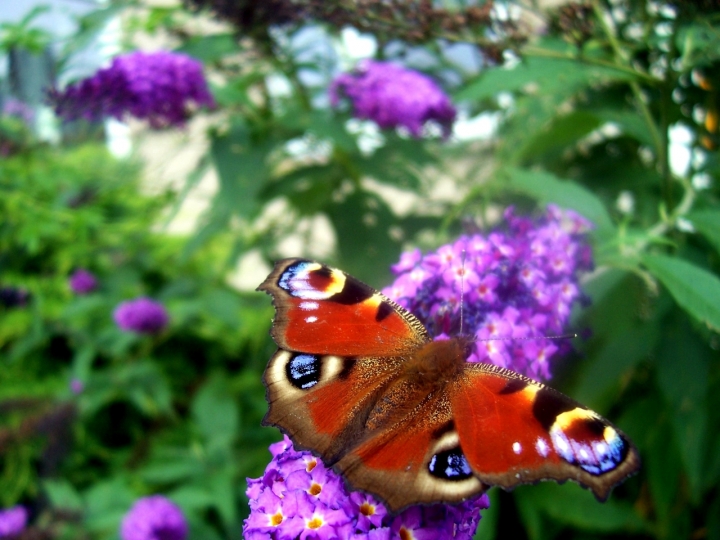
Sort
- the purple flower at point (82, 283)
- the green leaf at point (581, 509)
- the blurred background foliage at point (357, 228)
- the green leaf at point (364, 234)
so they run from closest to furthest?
the blurred background foliage at point (357, 228) < the green leaf at point (581, 509) < the green leaf at point (364, 234) < the purple flower at point (82, 283)

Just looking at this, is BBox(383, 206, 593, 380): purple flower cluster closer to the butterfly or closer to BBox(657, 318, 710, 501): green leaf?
the butterfly

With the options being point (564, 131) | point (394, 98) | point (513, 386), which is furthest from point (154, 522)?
point (564, 131)

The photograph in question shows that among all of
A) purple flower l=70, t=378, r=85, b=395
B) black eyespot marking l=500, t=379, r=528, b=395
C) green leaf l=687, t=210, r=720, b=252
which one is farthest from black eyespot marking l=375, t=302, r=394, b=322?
purple flower l=70, t=378, r=85, b=395

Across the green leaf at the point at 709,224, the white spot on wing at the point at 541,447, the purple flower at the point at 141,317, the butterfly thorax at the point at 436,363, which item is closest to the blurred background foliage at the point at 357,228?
the green leaf at the point at 709,224

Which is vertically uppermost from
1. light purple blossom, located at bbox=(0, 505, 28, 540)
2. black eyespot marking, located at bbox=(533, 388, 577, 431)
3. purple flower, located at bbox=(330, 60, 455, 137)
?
black eyespot marking, located at bbox=(533, 388, 577, 431)

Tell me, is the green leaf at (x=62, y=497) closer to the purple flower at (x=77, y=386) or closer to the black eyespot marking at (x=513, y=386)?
the purple flower at (x=77, y=386)

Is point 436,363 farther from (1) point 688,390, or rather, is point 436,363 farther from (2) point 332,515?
(1) point 688,390

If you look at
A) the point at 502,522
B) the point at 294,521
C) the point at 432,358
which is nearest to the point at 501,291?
the point at 432,358
